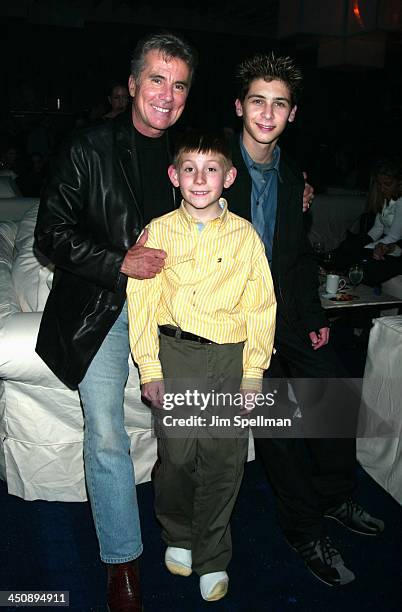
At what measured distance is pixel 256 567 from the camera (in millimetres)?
2186

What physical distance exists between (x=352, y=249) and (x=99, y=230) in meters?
3.65

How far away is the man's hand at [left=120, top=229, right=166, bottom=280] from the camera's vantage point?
1.79 metres

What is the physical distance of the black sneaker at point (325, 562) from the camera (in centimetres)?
209

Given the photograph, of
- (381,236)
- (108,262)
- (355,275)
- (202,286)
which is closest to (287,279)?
(202,286)

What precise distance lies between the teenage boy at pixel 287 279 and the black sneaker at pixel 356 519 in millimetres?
167

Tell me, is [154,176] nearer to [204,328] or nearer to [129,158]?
[129,158]

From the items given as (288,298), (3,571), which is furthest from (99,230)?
(3,571)

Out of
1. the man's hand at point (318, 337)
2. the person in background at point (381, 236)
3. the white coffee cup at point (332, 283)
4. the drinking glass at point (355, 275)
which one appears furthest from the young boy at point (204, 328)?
the person in background at point (381, 236)

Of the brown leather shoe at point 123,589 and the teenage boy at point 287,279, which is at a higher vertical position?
the teenage boy at point 287,279

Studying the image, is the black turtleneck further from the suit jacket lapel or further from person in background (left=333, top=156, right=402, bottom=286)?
person in background (left=333, top=156, right=402, bottom=286)

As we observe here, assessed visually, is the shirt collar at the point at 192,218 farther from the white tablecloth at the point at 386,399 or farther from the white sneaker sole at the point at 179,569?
the white sneaker sole at the point at 179,569

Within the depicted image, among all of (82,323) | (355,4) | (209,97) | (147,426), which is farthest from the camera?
(209,97)

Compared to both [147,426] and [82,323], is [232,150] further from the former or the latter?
[147,426]

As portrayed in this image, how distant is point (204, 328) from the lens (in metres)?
1.88
